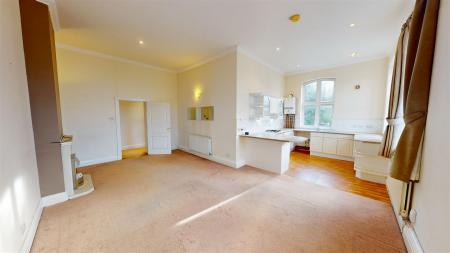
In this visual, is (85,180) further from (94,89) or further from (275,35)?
(275,35)

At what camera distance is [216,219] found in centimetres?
203

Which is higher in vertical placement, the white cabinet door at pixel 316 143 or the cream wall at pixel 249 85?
the cream wall at pixel 249 85

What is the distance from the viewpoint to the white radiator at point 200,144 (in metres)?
4.61

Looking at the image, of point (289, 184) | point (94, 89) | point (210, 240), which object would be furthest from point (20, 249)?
point (94, 89)

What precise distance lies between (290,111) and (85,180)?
20.4ft

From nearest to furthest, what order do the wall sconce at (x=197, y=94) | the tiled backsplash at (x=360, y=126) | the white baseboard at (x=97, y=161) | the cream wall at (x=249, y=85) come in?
the cream wall at (x=249, y=85)
the white baseboard at (x=97, y=161)
the tiled backsplash at (x=360, y=126)
the wall sconce at (x=197, y=94)

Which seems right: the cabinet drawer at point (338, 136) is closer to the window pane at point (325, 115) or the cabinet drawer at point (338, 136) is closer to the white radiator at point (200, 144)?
the window pane at point (325, 115)

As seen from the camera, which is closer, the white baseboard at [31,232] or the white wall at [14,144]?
the white wall at [14,144]

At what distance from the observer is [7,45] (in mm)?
1582

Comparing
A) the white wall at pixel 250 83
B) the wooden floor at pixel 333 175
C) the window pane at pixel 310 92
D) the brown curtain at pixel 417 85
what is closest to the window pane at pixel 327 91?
the window pane at pixel 310 92

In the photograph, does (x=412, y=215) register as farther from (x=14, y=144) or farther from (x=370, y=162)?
(x=14, y=144)

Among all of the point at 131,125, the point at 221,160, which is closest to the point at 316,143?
the point at 221,160

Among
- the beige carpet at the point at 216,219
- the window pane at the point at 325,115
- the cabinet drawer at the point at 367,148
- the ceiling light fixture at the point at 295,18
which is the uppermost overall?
the ceiling light fixture at the point at 295,18

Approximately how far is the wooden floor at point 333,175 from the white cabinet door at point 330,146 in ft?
0.84
